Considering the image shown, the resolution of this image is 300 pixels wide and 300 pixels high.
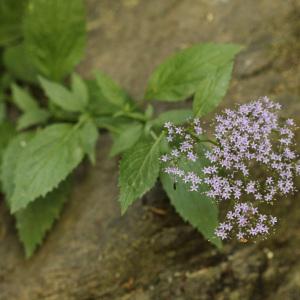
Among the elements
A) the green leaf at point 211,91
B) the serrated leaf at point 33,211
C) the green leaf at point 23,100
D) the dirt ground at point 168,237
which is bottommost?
the dirt ground at point 168,237

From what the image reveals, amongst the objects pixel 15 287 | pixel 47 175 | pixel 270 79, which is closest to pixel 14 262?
pixel 15 287

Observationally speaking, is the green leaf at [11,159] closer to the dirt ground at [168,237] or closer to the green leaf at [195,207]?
the dirt ground at [168,237]

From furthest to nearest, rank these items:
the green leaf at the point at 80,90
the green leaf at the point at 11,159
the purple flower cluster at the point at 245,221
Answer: the green leaf at the point at 80,90
the green leaf at the point at 11,159
the purple flower cluster at the point at 245,221

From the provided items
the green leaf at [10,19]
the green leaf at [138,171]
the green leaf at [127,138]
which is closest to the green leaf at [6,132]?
the green leaf at [10,19]

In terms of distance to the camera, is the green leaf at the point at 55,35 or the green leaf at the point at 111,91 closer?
the green leaf at the point at 111,91

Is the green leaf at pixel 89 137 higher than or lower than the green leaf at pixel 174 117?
lower

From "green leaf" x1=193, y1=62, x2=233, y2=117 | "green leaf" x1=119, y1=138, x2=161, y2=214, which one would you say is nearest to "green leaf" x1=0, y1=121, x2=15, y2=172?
"green leaf" x1=119, y1=138, x2=161, y2=214
